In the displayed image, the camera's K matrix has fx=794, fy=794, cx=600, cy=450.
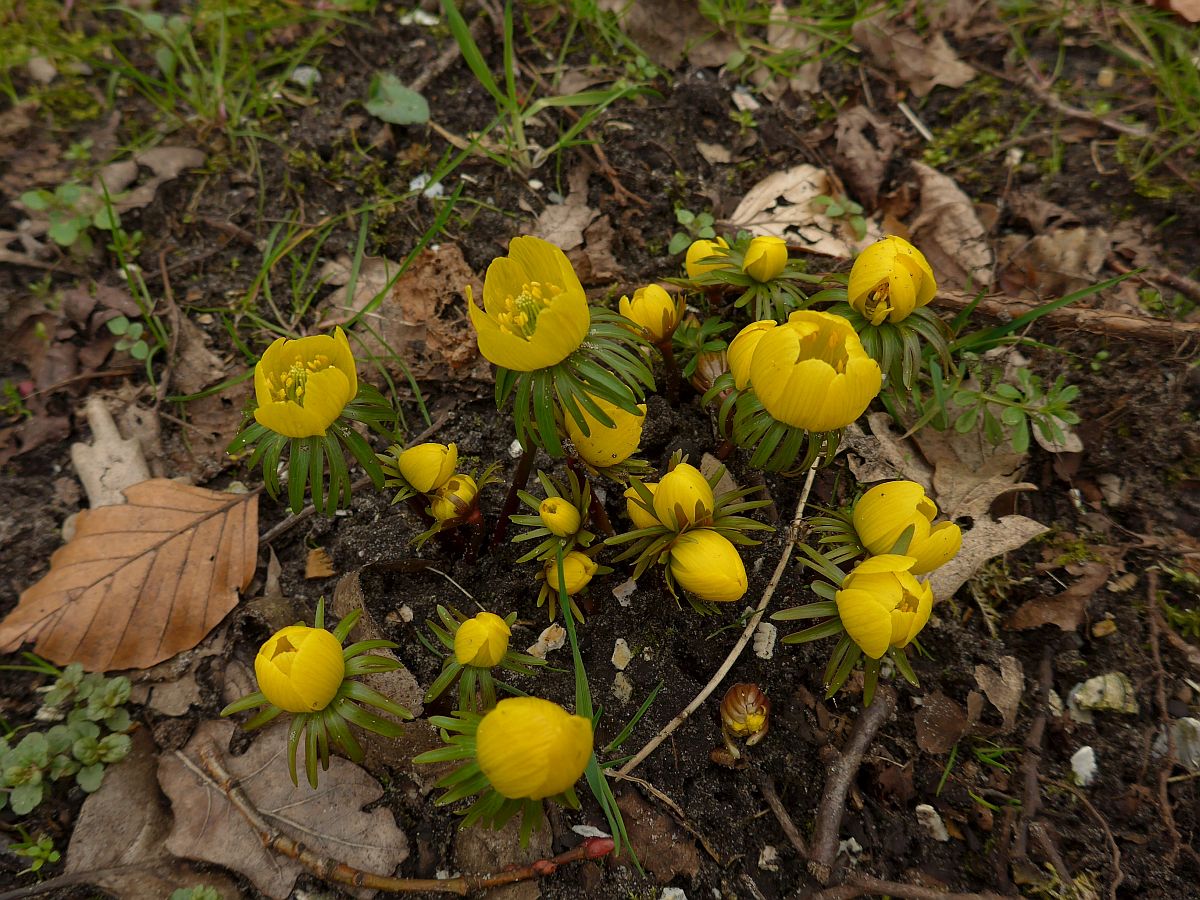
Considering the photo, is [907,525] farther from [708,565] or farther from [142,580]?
[142,580]

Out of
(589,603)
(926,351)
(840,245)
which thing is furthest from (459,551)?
(840,245)

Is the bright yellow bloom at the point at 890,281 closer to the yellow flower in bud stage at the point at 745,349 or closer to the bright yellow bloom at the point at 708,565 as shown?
the yellow flower in bud stage at the point at 745,349

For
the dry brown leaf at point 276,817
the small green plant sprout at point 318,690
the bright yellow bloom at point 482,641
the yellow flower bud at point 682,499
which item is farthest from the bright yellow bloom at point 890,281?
the dry brown leaf at point 276,817

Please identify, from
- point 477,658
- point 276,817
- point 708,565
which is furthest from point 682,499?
point 276,817

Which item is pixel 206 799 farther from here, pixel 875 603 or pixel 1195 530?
pixel 1195 530

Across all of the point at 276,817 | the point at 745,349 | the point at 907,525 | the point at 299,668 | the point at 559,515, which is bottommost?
the point at 276,817

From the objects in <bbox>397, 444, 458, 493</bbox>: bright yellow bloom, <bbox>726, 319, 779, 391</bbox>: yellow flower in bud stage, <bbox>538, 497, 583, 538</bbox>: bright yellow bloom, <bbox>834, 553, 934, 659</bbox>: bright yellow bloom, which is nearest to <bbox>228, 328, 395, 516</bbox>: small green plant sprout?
<bbox>397, 444, 458, 493</bbox>: bright yellow bloom
